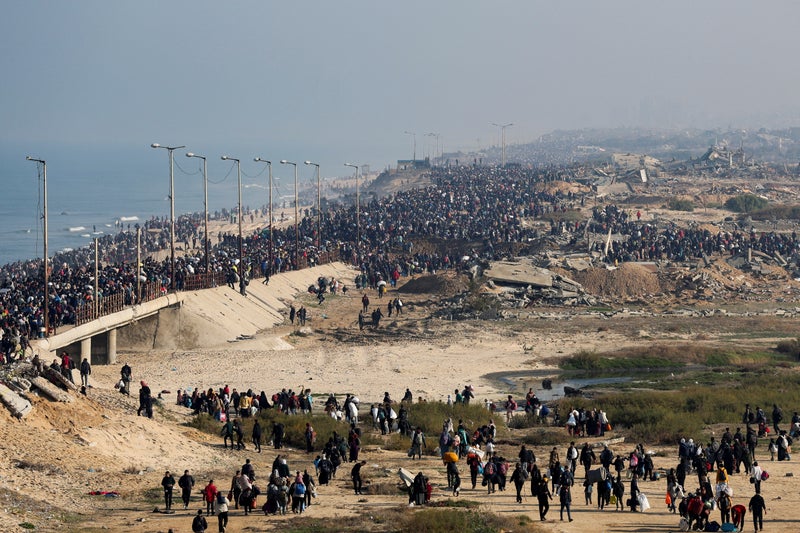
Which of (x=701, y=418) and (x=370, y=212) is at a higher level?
(x=370, y=212)

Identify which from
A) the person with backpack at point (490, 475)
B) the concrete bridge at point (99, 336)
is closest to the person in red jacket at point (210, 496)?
the person with backpack at point (490, 475)

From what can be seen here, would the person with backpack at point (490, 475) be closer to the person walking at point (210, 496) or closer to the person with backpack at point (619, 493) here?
the person with backpack at point (619, 493)

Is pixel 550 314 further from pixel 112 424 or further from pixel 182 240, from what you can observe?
pixel 182 240

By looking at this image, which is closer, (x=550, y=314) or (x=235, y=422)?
(x=235, y=422)

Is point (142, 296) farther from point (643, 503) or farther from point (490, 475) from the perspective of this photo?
point (643, 503)

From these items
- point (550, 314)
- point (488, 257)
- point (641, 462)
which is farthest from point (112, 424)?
Result: point (488, 257)

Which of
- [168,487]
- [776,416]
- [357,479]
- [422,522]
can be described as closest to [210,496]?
[168,487]
